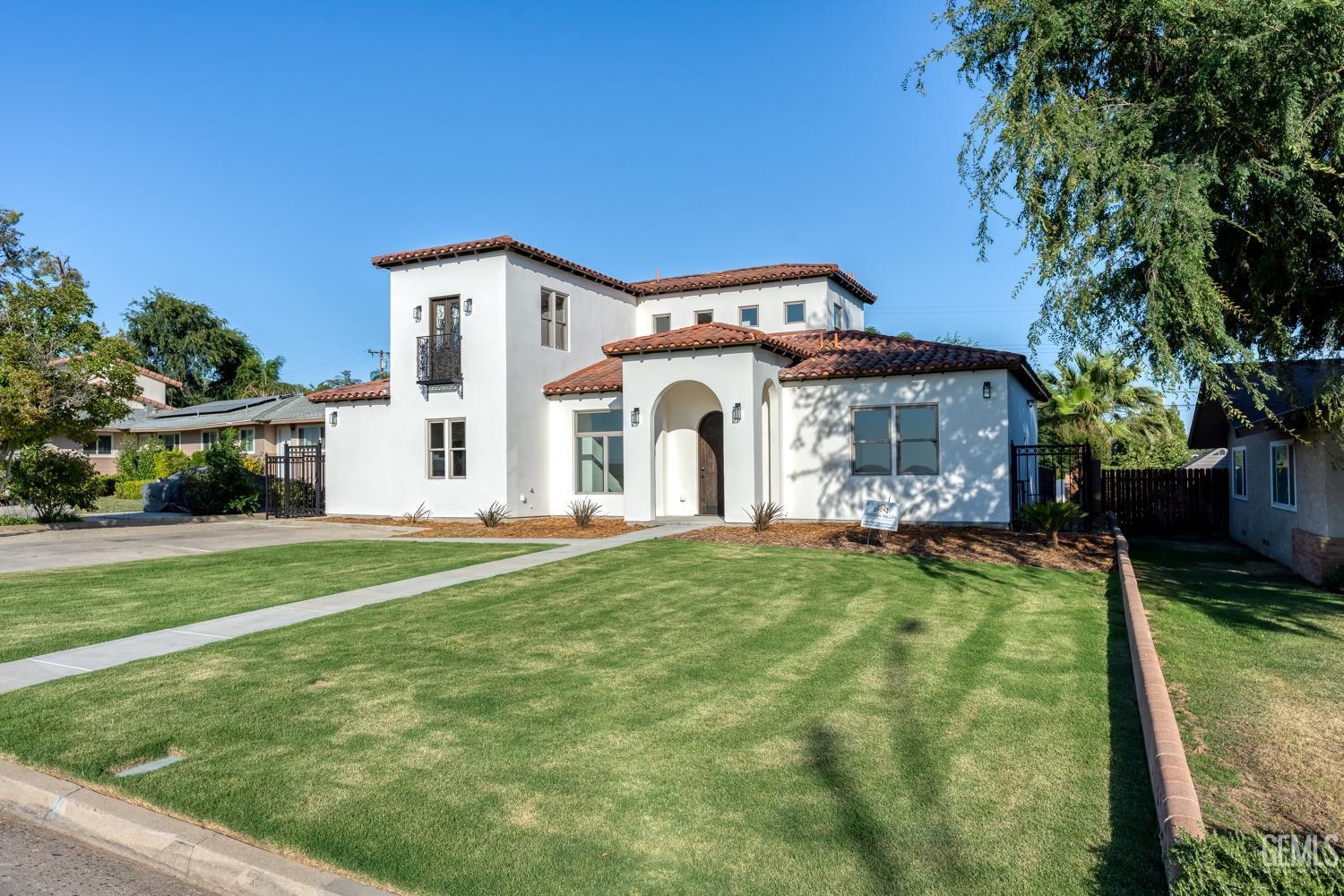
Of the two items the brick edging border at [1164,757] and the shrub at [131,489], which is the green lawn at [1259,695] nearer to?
the brick edging border at [1164,757]

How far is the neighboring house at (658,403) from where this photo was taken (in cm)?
1828

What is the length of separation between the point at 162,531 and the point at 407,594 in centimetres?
1298

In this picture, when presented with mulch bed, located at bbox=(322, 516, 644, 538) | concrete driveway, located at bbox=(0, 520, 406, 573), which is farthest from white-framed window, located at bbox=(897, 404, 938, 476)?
concrete driveway, located at bbox=(0, 520, 406, 573)

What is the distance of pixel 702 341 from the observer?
18.3 m

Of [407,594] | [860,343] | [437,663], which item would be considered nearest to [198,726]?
[437,663]

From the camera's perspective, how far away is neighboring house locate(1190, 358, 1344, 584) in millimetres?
12391

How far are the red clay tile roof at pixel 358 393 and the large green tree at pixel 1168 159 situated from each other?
56.5ft

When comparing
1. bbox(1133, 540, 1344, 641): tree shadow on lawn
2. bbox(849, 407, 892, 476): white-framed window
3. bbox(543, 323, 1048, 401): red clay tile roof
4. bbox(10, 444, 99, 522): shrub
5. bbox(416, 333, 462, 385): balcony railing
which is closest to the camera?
bbox(1133, 540, 1344, 641): tree shadow on lawn

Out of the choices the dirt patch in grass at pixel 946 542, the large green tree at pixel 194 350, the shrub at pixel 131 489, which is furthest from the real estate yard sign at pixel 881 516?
the large green tree at pixel 194 350

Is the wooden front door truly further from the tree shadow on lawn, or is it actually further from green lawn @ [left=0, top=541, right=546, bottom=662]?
the tree shadow on lawn

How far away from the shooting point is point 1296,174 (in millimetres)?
8211

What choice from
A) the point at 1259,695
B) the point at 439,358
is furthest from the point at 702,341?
the point at 1259,695

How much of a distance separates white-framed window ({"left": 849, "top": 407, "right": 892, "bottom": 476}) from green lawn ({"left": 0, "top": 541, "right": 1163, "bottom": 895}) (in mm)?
9814

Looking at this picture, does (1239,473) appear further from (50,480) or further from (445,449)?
(50,480)
